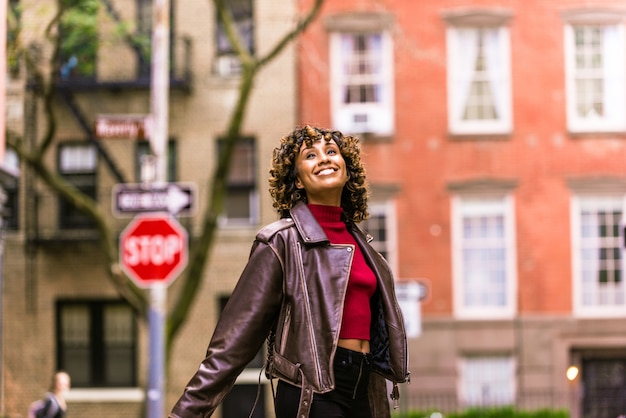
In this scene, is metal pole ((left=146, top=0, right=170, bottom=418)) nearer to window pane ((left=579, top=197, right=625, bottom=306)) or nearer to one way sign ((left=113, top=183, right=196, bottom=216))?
one way sign ((left=113, top=183, right=196, bottom=216))

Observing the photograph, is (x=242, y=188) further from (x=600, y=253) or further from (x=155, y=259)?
(x=155, y=259)

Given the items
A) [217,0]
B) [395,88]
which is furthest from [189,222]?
[217,0]

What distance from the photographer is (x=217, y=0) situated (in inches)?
784

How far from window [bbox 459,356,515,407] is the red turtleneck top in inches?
847

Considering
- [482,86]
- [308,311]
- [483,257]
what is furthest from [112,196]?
[308,311]

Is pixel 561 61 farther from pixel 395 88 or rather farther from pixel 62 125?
pixel 62 125

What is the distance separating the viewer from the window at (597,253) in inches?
1003

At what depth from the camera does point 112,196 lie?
85.6 ft

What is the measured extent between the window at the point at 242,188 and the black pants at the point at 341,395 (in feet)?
71.4

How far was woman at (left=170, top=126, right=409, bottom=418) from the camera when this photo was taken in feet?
14.1

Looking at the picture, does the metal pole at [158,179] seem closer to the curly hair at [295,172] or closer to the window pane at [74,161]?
the window pane at [74,161]

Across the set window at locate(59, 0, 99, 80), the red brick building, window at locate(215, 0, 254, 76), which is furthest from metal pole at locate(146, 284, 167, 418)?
window at locate(215, 0, 254, 76)

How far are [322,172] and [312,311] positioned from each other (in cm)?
58

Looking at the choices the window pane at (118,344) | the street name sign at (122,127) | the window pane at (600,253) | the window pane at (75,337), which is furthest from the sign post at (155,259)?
the window pane at (600,253)
